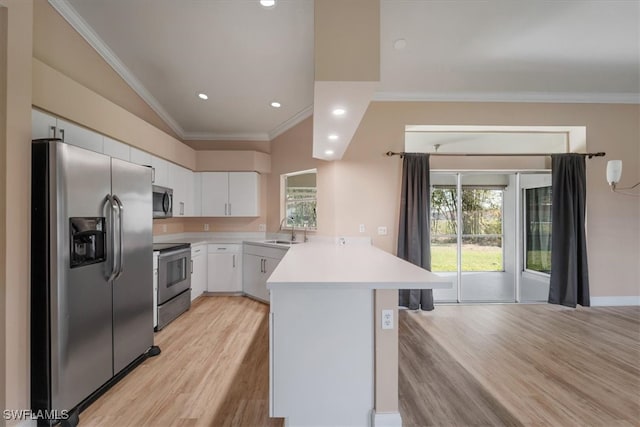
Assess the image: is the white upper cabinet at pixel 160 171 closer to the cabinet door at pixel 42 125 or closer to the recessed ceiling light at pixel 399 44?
the cabinet door at pixel 42 125

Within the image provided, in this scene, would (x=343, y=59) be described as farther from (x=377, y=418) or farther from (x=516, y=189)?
(x=516, y=189)

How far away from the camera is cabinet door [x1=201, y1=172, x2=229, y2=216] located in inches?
181

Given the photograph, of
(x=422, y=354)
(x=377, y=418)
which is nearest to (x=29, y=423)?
(x=377, y=418)

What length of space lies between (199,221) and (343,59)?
13.7 ft

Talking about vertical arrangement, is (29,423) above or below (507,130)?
below

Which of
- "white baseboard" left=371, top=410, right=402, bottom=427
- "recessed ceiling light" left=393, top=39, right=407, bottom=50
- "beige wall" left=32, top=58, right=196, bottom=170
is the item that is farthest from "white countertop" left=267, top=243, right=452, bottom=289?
"recessed ceiling light" left=393, top=39, right=407, bottom=50

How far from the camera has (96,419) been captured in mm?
1724

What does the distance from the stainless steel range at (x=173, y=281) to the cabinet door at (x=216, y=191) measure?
3.44ft

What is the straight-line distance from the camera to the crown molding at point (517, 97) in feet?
11.9

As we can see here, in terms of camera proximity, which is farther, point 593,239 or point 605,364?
point 593,239

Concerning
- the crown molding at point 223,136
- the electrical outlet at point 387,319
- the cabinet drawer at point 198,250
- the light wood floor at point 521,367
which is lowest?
the light wood floor at point 521,367

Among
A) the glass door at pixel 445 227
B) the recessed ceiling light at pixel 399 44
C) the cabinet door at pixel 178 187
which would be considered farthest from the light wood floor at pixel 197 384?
the recessed ceiling light at pixel 399 44

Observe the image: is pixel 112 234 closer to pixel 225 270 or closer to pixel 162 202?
pixel 162 202

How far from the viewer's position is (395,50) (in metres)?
2.83
